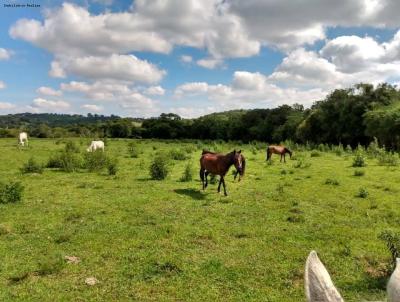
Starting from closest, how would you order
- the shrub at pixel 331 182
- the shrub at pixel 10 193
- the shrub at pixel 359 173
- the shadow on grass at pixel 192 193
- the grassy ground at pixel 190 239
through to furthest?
the grassy ground at pixel 190 239 < the shrub at pixel 10 193 < the shadow on grass at pixel 192 193 < the shrub at pixel 331 182 < the shrub at pixel 359 173

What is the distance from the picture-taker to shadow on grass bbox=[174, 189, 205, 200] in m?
15.7

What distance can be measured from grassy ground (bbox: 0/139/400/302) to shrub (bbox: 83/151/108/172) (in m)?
4.59

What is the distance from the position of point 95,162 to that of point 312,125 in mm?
41239

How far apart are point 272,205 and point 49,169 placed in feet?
48.8

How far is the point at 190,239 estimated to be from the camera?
35.0 feet

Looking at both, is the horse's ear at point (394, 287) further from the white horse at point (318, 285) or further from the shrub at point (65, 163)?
the shrub at point (65, 163)

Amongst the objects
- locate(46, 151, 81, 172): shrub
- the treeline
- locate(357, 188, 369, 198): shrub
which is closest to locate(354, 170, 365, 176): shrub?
locate(357, 188, 369, 198): shrub

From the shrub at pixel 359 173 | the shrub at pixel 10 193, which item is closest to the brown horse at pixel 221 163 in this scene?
the shrub at pixel 10 193

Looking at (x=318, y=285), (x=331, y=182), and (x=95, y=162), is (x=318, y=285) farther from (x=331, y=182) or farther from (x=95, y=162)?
(x=95, y=162)

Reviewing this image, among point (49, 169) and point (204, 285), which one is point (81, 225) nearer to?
point (204, 285)

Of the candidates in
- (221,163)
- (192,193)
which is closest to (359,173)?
(221,163)

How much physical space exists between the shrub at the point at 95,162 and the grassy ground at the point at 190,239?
459 centimetres

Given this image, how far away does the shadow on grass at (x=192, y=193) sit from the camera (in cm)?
1574

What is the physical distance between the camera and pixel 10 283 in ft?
26.7
